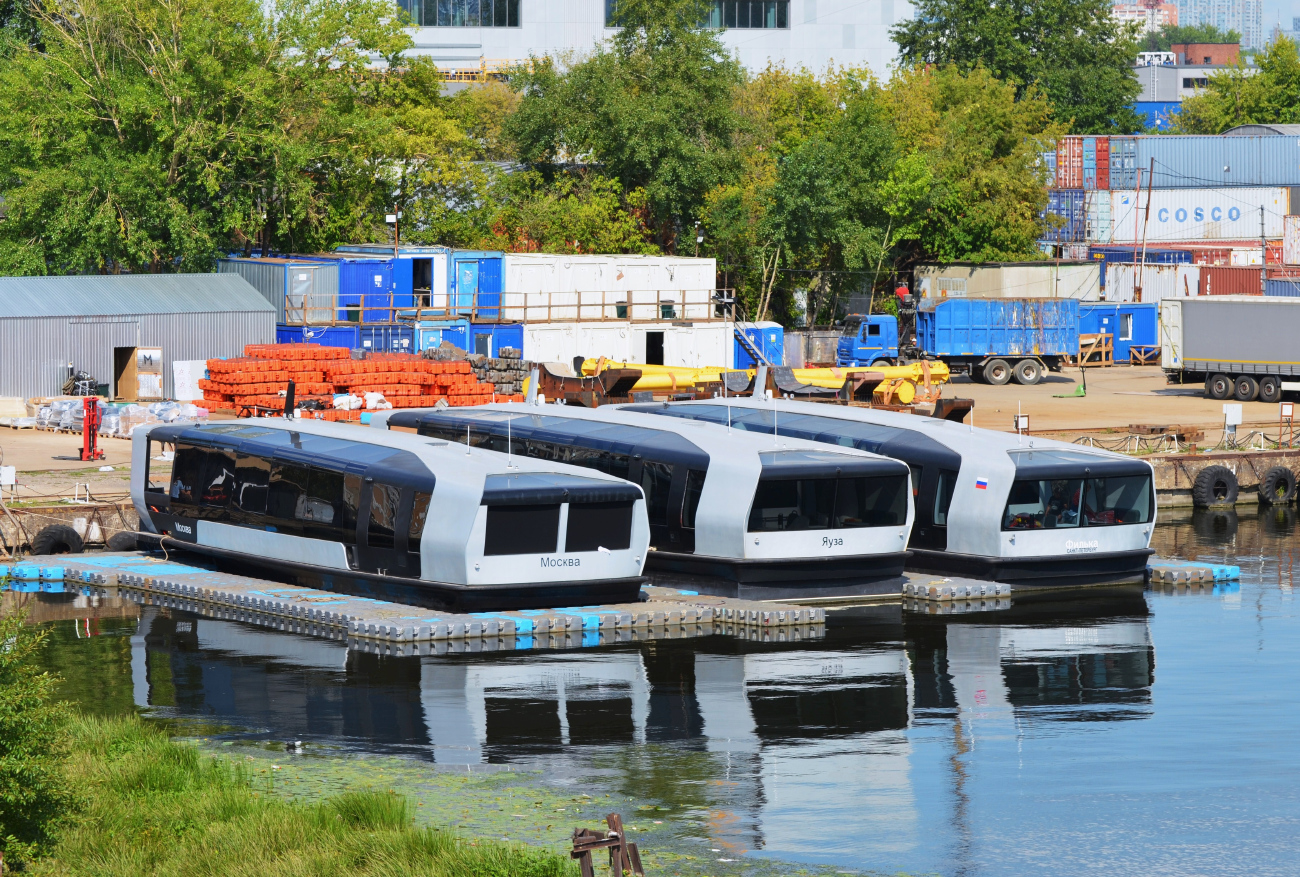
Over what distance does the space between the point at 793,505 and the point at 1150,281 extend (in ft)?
173

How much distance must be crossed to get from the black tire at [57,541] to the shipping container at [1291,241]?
70.9 meters

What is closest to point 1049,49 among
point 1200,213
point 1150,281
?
point 1200,213

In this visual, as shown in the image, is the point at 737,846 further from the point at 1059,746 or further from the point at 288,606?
the point at 288,606

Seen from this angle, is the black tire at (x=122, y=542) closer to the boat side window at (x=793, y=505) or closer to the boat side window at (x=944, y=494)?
the boat side window at (x=793, y=505)

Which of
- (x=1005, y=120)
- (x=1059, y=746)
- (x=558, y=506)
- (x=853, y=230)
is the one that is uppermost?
(x=1005, y=120)

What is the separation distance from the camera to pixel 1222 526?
37.8 metres

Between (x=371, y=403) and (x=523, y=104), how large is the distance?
3108 centimetres

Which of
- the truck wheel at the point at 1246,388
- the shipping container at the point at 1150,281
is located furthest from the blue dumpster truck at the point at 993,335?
the shipping container at the point at 1150,281

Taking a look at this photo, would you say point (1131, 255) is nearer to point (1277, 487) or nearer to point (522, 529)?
point (1277, 487)

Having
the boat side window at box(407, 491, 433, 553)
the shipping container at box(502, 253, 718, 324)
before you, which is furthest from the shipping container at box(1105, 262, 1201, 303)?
the boat side window at box(407, 491, 433, 553)

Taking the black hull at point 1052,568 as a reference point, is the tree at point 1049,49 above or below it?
above

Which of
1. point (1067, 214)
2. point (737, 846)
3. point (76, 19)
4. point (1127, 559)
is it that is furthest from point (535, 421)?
point (1067, 214)

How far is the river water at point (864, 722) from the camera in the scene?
Result: 52.4 ft

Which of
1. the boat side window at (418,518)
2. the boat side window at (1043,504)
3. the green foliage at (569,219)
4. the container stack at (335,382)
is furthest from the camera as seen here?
the green foliage at (569,219)
